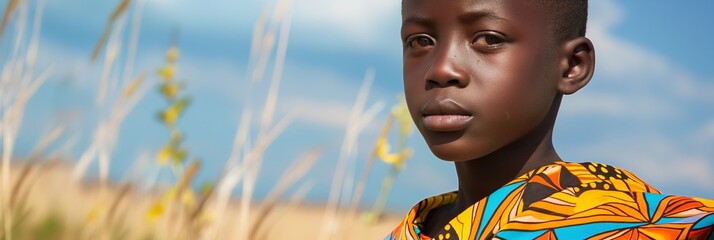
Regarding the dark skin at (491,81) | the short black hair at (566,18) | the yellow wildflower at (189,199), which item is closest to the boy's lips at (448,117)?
the dark skin at (491,81)

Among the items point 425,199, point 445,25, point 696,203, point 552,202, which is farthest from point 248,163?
point 696,203

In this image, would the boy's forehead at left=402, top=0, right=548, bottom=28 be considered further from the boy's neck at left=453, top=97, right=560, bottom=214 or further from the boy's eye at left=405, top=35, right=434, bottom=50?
the boy's neck at left=453, top=97, right=560, bottom=214

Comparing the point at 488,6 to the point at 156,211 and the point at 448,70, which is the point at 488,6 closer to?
the point at 448,70

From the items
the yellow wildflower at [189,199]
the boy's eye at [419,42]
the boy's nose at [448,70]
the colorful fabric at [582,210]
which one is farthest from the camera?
the yellow wildflower at [189,199]

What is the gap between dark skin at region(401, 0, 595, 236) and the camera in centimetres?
149

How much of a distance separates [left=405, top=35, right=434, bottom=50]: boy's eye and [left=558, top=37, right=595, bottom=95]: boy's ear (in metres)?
0.23

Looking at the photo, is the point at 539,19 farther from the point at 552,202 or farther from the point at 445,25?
the point at 552,202

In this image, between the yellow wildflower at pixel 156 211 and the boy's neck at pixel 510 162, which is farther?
the yellow wildflower at pixel 156 211

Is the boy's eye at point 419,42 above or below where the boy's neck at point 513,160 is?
above

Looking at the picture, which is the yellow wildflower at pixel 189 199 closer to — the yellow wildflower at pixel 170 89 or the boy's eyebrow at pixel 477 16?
the yellow wildflower at pixel 170 89

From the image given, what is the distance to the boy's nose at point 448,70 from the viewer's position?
1478mm

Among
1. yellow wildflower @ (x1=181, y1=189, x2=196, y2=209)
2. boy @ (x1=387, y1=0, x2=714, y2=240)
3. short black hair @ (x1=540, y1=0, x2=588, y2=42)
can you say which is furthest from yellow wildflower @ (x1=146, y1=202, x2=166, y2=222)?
short black hair @ (x1=540, y1=0, x2=588, y2=42)

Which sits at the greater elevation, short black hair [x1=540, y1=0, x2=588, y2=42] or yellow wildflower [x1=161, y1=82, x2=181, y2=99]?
short black hair [x1=540, y1=0, x2=588, y2=42]

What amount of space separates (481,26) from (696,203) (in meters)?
0.44
